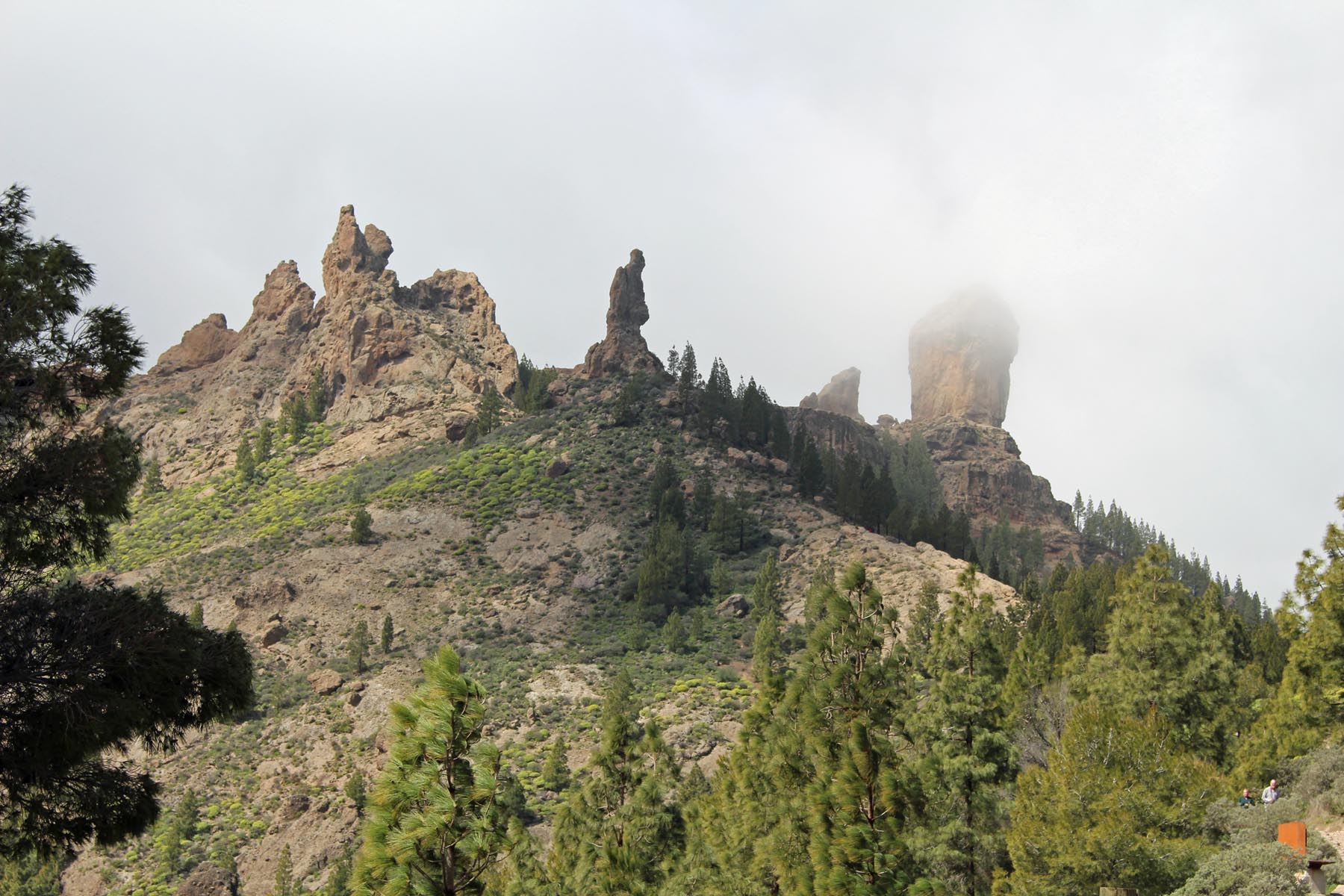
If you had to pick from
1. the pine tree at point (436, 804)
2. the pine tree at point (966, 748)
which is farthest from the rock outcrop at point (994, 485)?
the pine tree at point (436, 804)

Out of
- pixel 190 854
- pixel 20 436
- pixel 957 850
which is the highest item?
pixel 20 436

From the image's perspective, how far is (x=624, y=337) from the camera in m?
130

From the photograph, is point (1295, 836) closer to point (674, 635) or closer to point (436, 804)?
point (436, 804)

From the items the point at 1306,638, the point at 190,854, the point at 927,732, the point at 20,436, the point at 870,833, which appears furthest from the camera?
the point at 190,854

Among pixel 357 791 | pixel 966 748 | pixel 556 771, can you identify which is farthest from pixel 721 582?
pixel 966 748

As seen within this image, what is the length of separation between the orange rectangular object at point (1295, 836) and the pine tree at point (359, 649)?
64522mm

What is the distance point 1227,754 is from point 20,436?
3422 centimetres

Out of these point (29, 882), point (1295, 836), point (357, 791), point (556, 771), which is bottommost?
point (29, 882)

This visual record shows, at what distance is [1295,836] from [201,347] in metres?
151

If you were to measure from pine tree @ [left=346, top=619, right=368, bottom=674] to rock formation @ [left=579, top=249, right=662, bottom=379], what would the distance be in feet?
194

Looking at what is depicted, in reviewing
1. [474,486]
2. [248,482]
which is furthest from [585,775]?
[248,482]

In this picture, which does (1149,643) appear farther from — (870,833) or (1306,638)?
(870,833)

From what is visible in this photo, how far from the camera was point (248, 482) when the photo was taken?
11425cm

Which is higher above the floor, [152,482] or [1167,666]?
[152,482]
